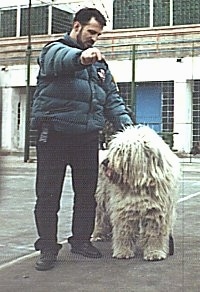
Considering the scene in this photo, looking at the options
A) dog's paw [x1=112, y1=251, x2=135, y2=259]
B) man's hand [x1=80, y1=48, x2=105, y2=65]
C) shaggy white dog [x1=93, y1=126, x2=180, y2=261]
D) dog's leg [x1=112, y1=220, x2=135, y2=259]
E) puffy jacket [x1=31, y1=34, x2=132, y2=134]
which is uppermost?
man's hand [x1=80, y1=48, x2=105, y2=65]

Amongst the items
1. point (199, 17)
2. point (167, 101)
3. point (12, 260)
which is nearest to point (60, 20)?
point (12, 260)

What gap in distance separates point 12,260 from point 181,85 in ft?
10.2

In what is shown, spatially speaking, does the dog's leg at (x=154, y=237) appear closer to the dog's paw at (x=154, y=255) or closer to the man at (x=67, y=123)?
the dog's paw at (x=154, y=255)

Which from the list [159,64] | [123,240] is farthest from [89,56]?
[159,64]

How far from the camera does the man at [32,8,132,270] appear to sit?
2297mm

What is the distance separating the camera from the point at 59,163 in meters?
2.37

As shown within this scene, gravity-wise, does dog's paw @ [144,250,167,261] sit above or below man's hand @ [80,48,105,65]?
below

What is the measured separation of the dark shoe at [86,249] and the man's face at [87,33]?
782mm

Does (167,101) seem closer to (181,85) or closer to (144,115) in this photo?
(181,85)

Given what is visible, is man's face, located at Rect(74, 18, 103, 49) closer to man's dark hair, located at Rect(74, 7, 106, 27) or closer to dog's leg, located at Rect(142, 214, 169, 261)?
man's dark hair, located at Rect(74, 7, 106, 27)

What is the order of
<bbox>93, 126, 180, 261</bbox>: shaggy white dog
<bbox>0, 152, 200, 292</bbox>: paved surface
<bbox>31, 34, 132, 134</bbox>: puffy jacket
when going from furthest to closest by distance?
1. <bbox>93, 126, 180, 261</bbox>: shaggy white dog
2. <bbox>31, 34, 132, 134</bbox>: puffy jacket
3. <bbox>0, 152, 200, 292</bbox>: paved surface

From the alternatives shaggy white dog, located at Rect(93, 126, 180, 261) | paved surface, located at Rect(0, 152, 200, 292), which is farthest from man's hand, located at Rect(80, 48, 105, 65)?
shaggy white dog, located at Rect(93, 126, 180, 261)

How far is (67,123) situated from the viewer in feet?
7.61

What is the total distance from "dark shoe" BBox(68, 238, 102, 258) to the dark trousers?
82 millimetres
